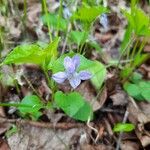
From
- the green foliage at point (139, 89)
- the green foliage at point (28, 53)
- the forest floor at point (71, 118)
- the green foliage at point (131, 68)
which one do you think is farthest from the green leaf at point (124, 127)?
the green foliage at point (28, 53)

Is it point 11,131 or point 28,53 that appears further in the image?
point 11,131

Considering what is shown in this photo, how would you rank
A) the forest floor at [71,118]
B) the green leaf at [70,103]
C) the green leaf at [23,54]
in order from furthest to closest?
the forest floor at [71,118] → the green leaf at [70,103] → the green leaf at [23,54]

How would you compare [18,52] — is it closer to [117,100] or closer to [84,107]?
[84,107]

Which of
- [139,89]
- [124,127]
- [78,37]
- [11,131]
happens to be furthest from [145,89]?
[11,131]

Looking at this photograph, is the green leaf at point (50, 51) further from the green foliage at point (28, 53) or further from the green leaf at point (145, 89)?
the green leaf at point (145, 89)

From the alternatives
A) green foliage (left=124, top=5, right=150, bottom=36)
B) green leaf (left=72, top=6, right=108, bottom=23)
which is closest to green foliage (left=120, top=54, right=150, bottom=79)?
green foliage (left=124, top=5, right=150, bottom=36)

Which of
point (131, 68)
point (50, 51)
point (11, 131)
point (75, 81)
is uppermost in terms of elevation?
point (50, 51)

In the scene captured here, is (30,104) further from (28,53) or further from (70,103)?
(28,53)

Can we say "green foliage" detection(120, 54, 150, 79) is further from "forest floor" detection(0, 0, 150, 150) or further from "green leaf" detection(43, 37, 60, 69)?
"green leaf" detection(43, 37, 60, 69)
